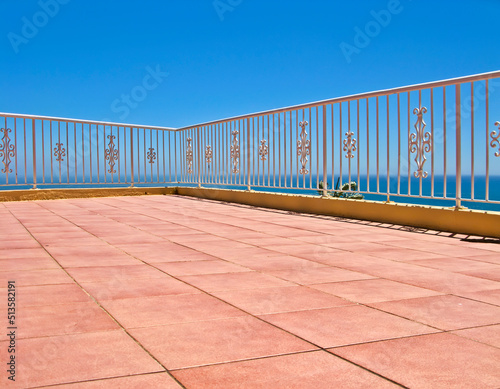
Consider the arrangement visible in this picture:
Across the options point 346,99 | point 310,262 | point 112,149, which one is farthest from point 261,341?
point 112,149

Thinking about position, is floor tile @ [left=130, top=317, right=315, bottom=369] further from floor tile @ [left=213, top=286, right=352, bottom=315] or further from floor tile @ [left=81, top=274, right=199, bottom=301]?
floor tile @ [left=81, top=274, right=199, bottom=301]

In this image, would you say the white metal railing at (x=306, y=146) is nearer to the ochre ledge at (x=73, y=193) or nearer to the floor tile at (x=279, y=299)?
the ochre ledge at (x=73, y=193)

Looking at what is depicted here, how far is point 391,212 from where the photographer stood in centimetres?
452

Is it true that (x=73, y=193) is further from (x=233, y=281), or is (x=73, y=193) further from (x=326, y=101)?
(x=233, y=281)

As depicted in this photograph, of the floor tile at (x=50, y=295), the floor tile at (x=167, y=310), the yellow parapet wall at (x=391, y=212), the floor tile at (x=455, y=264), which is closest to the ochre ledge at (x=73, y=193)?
the yellow parapet wall at (x=391, y=212)

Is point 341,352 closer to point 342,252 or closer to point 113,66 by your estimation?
point 342,252

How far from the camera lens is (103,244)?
11.0ft

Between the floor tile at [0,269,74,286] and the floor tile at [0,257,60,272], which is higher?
the floor tile at [0,257,60,272]

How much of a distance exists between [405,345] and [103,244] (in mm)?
2380

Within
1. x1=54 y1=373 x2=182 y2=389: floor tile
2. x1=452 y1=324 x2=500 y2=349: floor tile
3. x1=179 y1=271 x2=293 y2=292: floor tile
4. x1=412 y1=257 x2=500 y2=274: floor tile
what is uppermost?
x1=179 y1=271 x2=293 y2=292: floor tile

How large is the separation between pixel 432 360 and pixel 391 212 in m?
3.26

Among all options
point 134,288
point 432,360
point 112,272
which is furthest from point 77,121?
point 432,360

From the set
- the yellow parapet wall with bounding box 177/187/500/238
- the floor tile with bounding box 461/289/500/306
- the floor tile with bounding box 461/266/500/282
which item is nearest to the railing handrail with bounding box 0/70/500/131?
the yellow parapet wall with bounding box 177/187/500/238

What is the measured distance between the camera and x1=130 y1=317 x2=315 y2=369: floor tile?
1.38m
